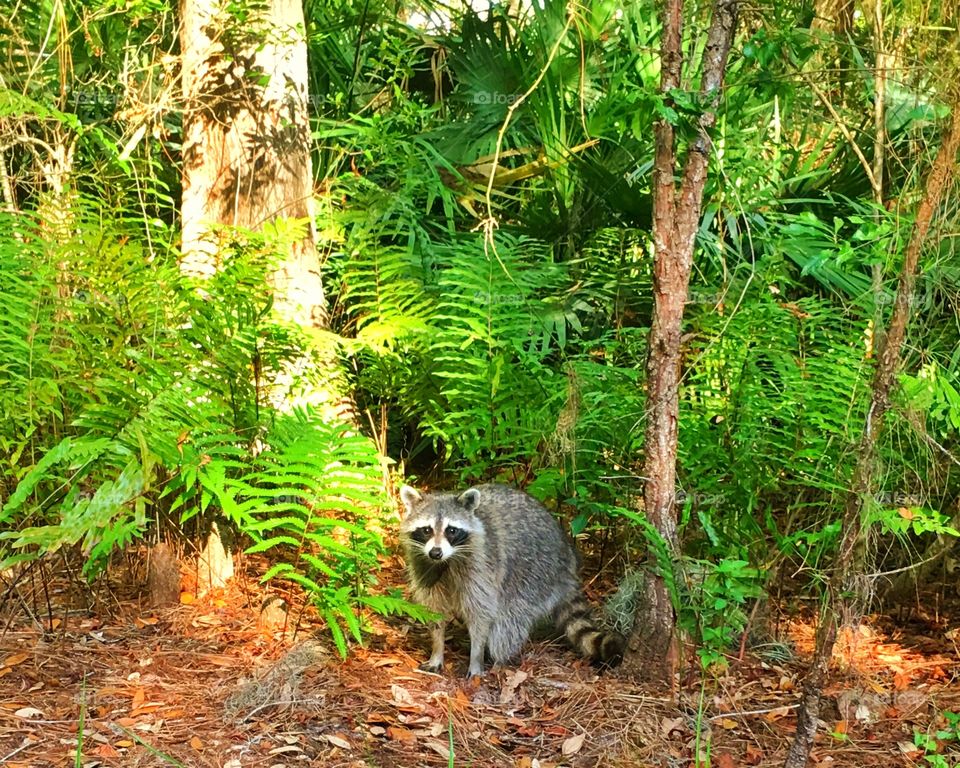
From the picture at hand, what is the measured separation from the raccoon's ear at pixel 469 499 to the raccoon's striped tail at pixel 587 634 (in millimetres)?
635

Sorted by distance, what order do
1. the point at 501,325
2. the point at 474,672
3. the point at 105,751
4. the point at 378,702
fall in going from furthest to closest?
the point at 501,325 → the point at 474,672 → the point at 378,702 → the point at 105,751

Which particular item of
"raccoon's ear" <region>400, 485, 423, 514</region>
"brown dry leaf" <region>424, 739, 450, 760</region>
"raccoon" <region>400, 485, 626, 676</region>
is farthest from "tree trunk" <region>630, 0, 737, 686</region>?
"raccoon's ear" <region>400, 485, 423, 514</region>

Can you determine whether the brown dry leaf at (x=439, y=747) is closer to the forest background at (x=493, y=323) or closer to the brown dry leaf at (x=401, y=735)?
the brown dry leaf at (x=401, y=735)

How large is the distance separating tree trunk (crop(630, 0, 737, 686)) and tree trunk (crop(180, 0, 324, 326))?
1992 millimetres

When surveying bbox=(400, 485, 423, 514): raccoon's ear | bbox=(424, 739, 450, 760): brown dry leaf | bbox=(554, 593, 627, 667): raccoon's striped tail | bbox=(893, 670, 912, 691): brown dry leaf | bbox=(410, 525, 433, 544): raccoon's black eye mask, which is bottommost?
bbox=(424, 739, 450, 760): brown dry leaf

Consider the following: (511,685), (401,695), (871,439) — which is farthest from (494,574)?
(871,439)

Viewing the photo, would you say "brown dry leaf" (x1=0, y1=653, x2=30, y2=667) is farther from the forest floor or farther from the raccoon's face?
the raccoon's face

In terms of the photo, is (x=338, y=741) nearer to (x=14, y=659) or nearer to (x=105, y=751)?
(x=105, y=751)

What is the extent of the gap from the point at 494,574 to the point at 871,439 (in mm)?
1920

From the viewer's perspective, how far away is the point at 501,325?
5.02 metres

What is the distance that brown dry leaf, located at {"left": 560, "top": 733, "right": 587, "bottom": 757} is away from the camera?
3.49 meters

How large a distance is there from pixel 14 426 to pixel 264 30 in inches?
88.0

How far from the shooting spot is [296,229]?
184 inches

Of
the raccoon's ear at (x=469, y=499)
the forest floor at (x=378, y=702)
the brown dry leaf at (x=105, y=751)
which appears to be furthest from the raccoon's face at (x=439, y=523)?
the brown dry leaf at (x=105, y=751)
